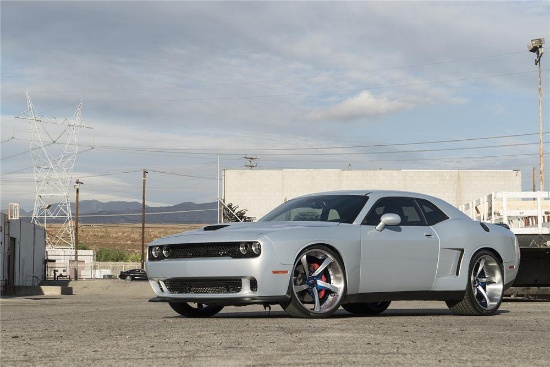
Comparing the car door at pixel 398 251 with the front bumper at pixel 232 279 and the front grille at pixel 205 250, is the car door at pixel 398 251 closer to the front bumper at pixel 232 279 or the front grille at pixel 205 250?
the front bumper at pixel 232 279

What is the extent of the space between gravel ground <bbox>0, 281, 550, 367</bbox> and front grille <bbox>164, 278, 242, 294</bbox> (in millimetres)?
308

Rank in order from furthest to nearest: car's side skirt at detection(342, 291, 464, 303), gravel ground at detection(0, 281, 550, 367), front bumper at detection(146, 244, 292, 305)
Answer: car's side skirt at detection(342, 291, 464, 303)
front bumper at detection(146, 244, 292, 305)
gravel ground at detection(0, 281, 550, 367)

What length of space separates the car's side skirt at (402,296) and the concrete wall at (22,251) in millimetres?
38198

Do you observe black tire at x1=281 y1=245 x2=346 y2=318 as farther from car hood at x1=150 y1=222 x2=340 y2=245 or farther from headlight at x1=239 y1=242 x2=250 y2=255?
headlight at x1=239 y1=242 x2=250 y2=255

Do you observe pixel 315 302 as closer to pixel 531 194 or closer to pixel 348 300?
pixel 348 300

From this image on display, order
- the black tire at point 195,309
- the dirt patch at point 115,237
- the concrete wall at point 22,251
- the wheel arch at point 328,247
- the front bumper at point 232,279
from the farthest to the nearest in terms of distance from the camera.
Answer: the dirt patch at point 115,237
the concrete wall at point 22,251
the black tire at point 195,309
the wheel arch at point 328,247
the front bumper at point 232,279

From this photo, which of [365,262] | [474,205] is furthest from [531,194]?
[365,262]

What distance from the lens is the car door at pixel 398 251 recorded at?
1010 centimetres

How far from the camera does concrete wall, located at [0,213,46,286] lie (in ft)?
156

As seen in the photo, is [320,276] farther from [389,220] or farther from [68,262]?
[68,262]

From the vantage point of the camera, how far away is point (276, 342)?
695cm

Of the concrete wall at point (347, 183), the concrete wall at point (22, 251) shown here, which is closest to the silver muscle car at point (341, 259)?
the concrete wall at point (22, 251)

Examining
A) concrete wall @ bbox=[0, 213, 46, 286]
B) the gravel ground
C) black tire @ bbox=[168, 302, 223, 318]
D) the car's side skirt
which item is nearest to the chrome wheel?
the car's side skirt

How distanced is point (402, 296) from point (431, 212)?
1230mm
